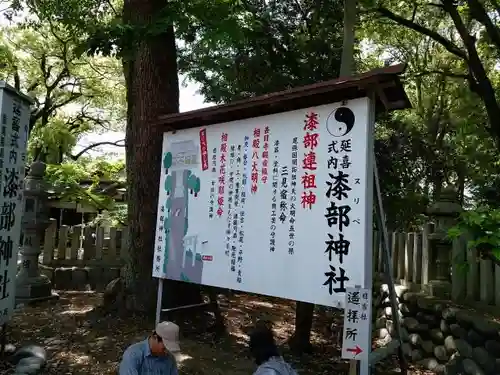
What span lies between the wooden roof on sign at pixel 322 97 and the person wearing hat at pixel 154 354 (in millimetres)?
2249

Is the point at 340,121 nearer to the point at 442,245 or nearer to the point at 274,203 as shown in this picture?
the point at 274,203

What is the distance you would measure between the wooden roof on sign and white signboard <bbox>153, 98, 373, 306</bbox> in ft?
0.26

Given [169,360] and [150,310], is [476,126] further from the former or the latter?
[169,360]

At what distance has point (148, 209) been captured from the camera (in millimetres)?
6637

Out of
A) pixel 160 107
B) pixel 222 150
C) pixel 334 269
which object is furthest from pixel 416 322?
pixel 160 107

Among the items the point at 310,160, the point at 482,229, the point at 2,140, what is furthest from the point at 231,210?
the point at 2,140

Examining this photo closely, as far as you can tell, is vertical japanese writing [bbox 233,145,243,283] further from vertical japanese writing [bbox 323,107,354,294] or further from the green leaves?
the green leaves

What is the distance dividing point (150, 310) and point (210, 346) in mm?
1199

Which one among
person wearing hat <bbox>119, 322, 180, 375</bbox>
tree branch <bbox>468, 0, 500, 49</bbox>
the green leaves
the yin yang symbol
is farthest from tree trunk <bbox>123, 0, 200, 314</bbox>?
tree branch <bbox>468, 0, 500, 49</bbox>

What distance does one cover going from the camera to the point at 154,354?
324 centimetres

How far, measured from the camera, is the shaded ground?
504 centimetres

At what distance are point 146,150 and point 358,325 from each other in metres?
4.36

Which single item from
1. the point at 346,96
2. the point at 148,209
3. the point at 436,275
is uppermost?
the point at 346,96

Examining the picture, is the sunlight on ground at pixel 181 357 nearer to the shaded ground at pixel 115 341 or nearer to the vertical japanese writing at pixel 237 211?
the shaded ground at pixel 115 341
